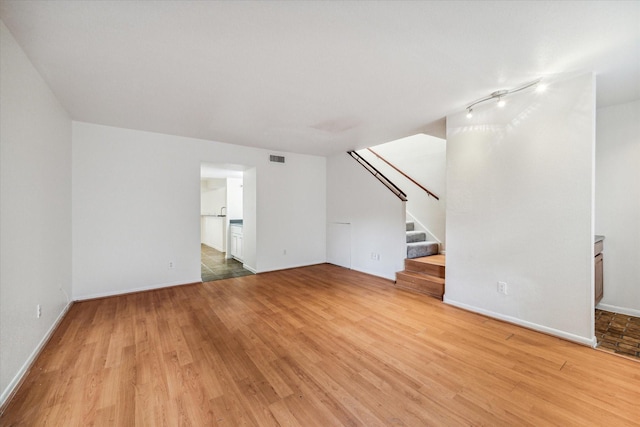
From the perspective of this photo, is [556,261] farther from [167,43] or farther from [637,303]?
[167,43]

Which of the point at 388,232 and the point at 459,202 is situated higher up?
the point at 459,202

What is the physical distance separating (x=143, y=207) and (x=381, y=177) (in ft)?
14.0

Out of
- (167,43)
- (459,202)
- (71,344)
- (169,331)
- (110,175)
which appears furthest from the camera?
(110,175)

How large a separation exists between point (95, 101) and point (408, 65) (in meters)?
3.43

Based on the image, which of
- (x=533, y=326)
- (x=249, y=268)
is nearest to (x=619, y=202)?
(x=533, y=326)

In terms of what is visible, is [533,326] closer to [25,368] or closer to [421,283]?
[421,283]

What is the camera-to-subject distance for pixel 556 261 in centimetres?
245

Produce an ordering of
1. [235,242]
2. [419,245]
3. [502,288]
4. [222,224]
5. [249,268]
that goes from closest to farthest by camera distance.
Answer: [502,288], [419,245], [249,268], [235,242], [222,224]

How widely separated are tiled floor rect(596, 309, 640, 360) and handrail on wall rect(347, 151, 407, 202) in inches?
107

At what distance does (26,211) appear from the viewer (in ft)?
6.51

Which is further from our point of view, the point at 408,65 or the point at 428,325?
the point at 428,325

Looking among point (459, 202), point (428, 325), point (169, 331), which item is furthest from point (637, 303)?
point (169, 331)

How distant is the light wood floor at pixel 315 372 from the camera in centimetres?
153

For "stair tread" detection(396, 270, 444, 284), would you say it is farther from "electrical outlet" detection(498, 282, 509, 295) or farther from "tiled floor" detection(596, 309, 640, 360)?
"tiled floor" detection(596, 309, 640, 360)
